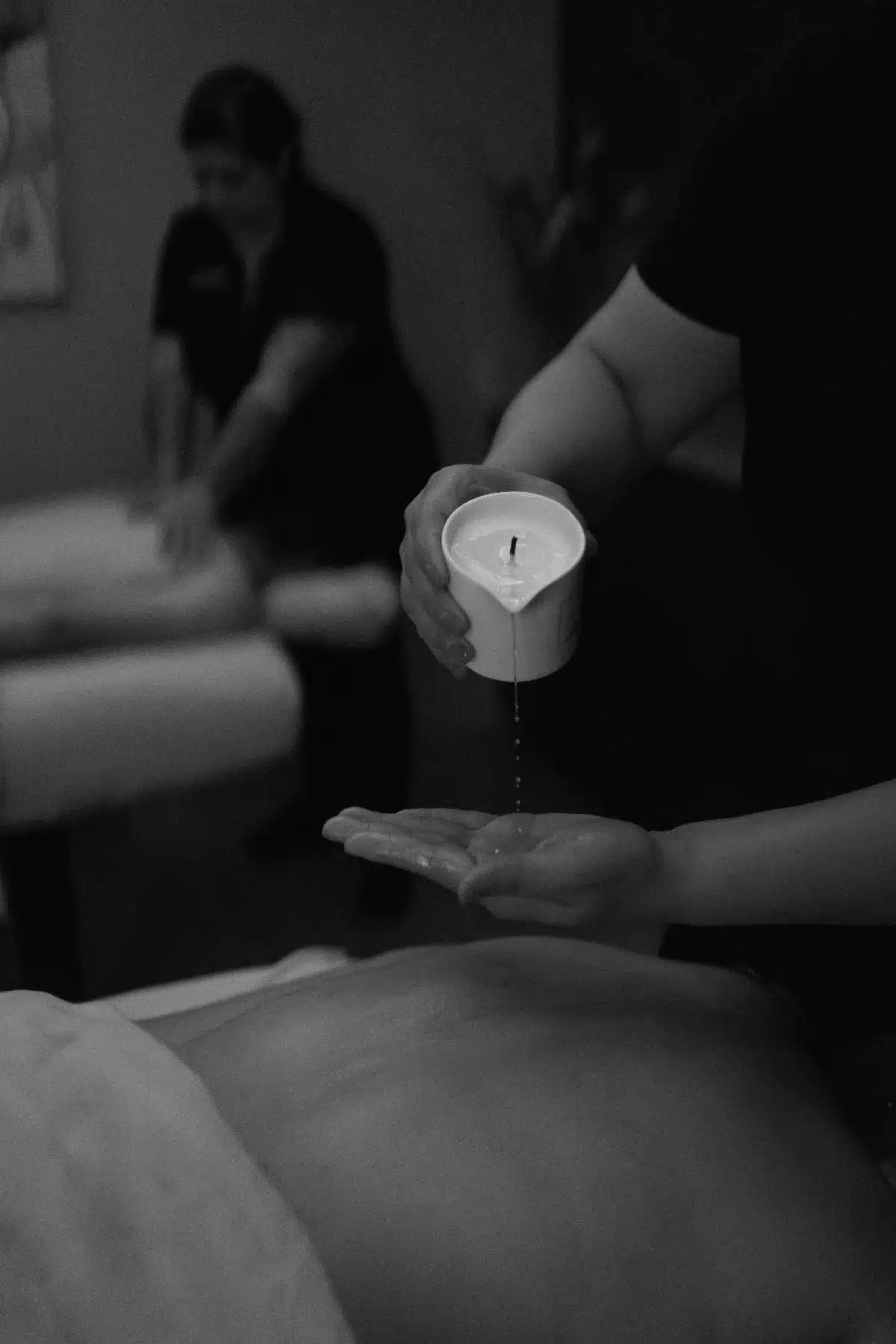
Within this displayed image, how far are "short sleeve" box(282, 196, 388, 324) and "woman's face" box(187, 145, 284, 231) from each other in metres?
0.04

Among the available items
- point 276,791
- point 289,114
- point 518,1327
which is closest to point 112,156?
point 289,114

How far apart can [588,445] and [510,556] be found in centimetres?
21

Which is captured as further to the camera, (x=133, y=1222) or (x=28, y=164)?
(x=28, y=164)

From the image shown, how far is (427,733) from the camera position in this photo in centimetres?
97

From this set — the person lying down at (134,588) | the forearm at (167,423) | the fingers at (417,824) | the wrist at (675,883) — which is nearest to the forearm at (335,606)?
the person lying down at (134,588)

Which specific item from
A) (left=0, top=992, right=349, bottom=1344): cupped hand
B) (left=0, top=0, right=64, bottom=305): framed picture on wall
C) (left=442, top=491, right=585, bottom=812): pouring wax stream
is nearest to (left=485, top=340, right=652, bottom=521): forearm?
(left=442, top=491, right=585, bottom=812): pouring wax stream

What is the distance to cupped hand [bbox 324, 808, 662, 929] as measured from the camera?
612 millimetres

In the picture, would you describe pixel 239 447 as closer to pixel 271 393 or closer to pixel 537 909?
pixel 271 393

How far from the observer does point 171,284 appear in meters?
0.84

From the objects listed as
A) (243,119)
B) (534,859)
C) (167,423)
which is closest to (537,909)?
(534,859)

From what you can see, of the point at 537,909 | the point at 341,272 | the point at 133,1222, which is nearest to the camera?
the point at 133,1222

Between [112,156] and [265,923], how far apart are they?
659 millimetres

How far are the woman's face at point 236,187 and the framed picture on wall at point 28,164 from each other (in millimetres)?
102

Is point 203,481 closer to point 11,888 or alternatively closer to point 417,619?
point 417,619
